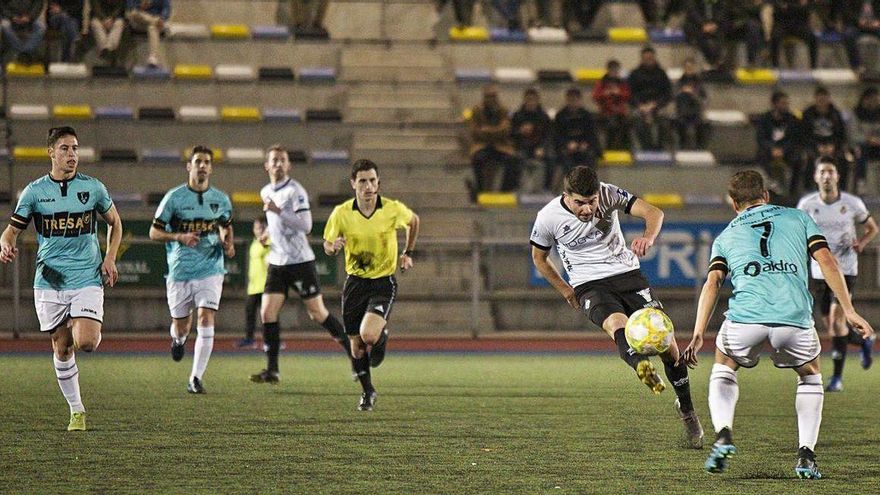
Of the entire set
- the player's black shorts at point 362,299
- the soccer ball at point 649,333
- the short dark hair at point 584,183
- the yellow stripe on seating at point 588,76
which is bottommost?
the player's black shorts at point 362,299

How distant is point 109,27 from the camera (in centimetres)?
2394

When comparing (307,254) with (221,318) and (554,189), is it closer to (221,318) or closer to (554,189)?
(221,318)

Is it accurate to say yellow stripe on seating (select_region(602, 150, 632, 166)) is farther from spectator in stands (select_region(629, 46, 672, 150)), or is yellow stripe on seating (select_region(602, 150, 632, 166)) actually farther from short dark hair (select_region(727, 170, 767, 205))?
short dark hair (select_region(727, 170, 767, 205))

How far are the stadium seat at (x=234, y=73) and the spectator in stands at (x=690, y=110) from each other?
24.1ft

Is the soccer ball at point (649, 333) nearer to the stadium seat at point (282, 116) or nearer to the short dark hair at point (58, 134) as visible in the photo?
the short dark hair at point (58, 134)

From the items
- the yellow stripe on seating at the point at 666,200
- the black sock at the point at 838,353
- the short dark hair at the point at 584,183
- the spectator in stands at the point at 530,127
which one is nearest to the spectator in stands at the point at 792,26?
Result: the yellow stripe on seating at the point at 666,200

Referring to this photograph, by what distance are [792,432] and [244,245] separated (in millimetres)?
11690

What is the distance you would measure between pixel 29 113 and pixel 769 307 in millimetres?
17965

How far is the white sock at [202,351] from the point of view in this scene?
12711mm

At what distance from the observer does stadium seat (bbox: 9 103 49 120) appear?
2298 centimetres

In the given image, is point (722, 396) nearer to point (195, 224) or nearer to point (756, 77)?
point (195, 224)

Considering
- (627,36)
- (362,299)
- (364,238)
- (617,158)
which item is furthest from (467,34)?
(362,299)

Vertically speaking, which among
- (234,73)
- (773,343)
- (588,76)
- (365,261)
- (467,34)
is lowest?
(365,261)

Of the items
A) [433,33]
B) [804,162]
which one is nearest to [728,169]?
[804,162]
